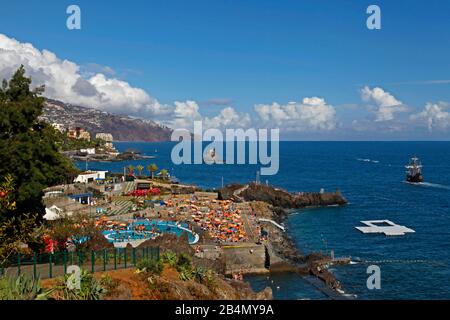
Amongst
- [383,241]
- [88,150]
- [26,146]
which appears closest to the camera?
[26,146]

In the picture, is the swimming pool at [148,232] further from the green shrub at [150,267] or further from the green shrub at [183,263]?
the green shrub at [150,267]

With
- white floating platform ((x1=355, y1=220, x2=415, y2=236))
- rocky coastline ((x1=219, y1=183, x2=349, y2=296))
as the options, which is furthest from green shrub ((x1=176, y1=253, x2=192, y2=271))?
white floating platform ((x1=355, y1=220, x2=415, y2=236))

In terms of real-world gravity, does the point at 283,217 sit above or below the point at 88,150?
below

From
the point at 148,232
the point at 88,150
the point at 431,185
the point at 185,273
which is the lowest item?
the point at 431,185

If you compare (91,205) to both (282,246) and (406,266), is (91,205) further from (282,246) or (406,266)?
(406,266)

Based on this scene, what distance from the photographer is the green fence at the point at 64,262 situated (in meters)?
15.5

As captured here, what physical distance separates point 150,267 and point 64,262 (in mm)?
3244

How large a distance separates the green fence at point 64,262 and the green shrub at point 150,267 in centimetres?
133

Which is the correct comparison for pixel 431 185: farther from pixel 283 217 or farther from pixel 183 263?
pixel 183 263

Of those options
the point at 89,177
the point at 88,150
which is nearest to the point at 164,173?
the point at 89,177

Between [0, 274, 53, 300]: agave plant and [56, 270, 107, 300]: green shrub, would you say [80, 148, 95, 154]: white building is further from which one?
[0, 274, 53, 300]: agave plant

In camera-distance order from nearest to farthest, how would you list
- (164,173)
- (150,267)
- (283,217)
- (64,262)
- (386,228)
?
(150,267)
(64,262)
(386,228)
(283,217)
(164,173)

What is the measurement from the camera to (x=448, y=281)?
108 ft

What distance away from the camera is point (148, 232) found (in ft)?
130
